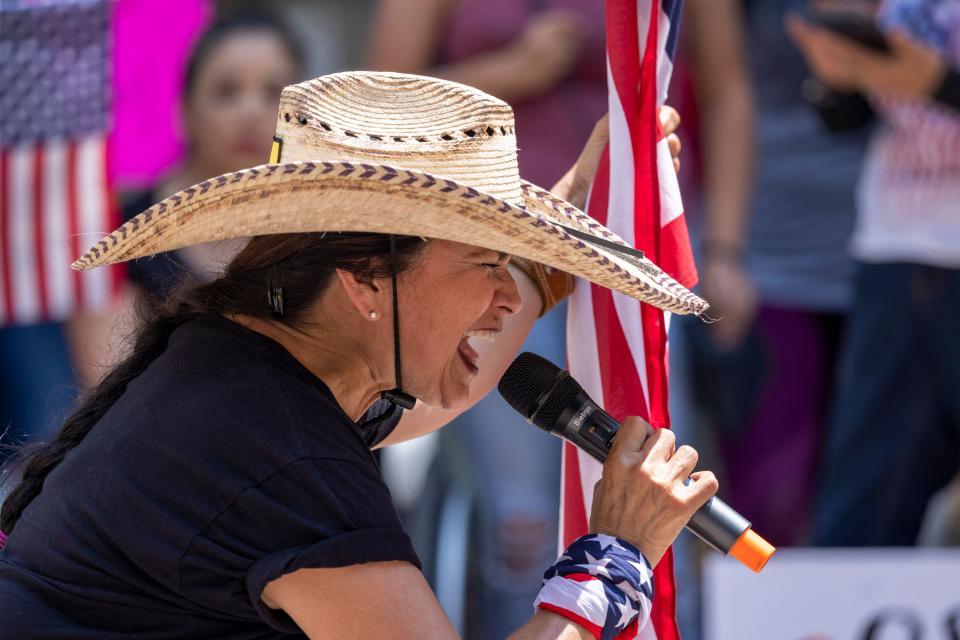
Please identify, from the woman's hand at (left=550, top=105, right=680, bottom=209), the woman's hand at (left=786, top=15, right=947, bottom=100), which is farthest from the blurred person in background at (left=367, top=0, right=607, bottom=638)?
the woman's hand at (left=550, top=105, right=680, bottom=209)

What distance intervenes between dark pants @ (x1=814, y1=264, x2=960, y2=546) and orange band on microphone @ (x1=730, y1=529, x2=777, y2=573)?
2.28 metres

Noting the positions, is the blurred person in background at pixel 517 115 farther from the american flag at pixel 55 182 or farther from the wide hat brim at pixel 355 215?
the wide hat brim at pixel 355 215

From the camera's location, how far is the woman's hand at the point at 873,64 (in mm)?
4301

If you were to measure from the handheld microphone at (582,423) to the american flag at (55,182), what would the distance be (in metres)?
2.62

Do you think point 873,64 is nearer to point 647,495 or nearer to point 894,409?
point 894,409

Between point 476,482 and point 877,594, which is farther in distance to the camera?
point 476,482

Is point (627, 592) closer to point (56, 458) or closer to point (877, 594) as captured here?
point (56, 458)

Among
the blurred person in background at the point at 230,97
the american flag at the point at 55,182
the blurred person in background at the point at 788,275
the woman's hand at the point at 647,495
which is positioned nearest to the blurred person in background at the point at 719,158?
the blurred person in background at the point at 788,275

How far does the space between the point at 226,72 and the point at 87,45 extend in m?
0.44

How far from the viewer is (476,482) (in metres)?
4.54

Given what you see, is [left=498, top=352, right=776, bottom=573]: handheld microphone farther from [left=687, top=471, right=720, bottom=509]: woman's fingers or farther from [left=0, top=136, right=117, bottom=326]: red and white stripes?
[left=0, top=136, right=117, bottom=326]: red and white stripes

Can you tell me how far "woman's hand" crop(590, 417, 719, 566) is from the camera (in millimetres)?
2199

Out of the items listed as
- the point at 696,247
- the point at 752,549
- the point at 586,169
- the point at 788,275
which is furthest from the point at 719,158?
the point at 752,549

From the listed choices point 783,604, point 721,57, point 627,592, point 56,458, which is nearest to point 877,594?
point 783,604
